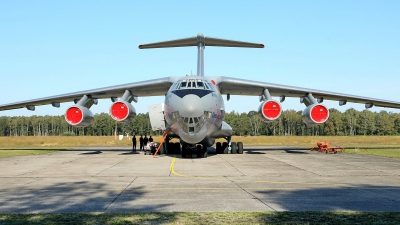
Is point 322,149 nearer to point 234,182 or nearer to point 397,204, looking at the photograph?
point 234,182

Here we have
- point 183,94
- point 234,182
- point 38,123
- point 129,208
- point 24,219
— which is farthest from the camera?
point 38,123

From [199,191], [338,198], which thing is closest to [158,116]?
[199,191]

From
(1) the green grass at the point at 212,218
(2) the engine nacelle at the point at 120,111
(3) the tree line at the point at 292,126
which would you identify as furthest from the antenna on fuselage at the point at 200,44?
(3) the tree line at the point at 292,126

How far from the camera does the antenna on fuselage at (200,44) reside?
68.5 ft

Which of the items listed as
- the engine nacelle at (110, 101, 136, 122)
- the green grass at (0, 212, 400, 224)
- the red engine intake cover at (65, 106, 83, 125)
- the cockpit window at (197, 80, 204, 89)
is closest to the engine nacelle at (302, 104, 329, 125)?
the cockpit window at (197, 80, 204, 89)

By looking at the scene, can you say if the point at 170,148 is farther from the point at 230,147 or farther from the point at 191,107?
the point at 191,107

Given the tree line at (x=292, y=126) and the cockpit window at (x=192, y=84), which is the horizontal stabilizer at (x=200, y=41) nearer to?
the cockpit window at (x=192, y=84)

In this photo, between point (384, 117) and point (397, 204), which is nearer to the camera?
point (397, 204)

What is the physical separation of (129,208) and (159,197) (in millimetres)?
1189

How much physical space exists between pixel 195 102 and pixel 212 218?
9.99 m

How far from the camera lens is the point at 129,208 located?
21.1ft

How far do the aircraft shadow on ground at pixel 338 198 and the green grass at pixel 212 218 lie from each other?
1.81ft

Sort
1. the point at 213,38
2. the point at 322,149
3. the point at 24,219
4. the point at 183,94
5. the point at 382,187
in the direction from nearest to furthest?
the point at 24,219
the point at 382,187
the point at 183,94
the point at 213,38
the point at 322,149

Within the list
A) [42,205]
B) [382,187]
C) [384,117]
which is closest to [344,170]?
[382,187]
